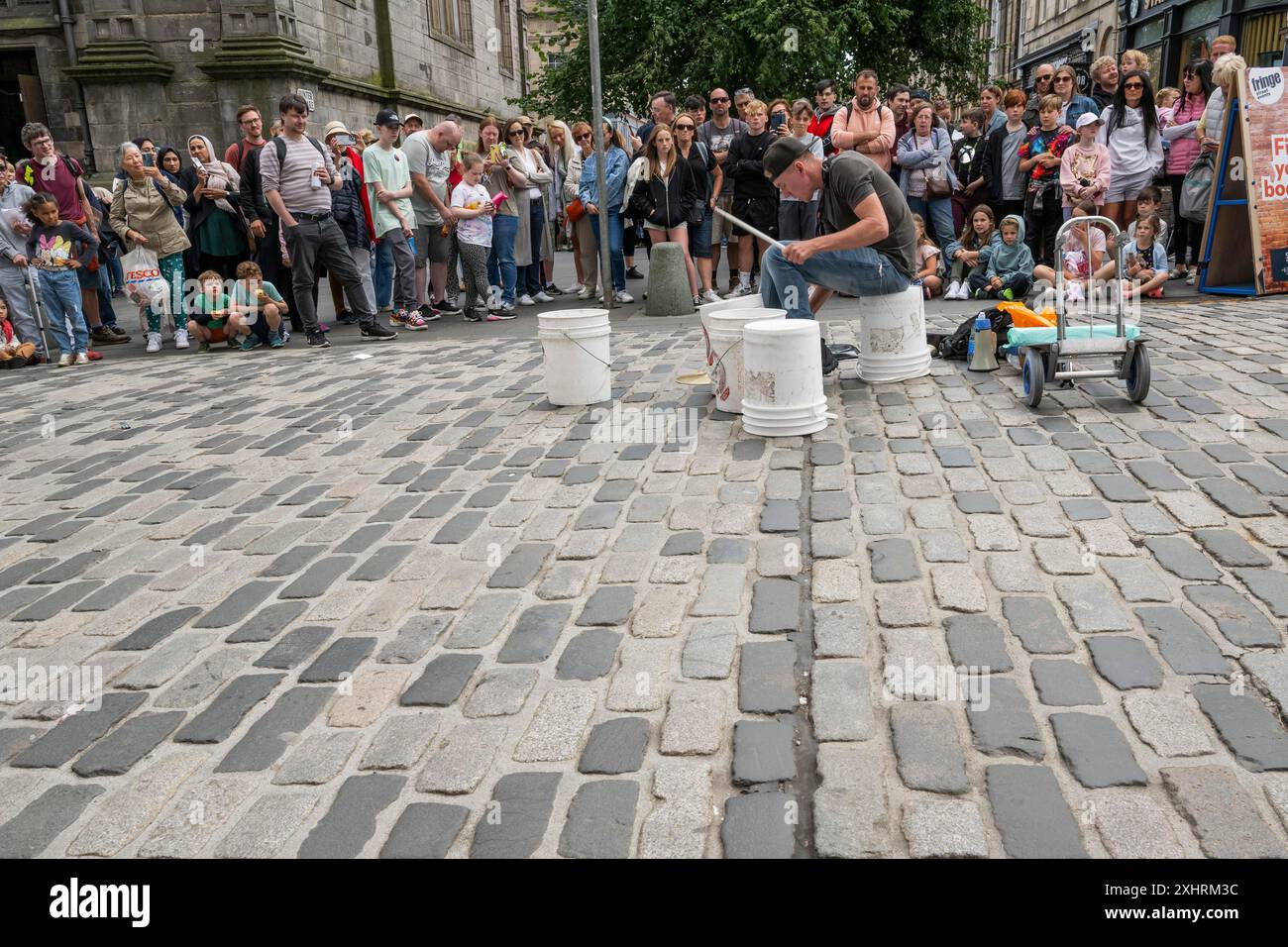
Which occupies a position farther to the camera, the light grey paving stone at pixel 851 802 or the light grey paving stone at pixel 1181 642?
the light grey paving stone at pixel 1181 642

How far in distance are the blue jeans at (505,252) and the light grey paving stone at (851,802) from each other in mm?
9396

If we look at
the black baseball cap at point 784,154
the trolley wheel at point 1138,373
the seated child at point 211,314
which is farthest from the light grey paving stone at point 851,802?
the seated child at point 211,314

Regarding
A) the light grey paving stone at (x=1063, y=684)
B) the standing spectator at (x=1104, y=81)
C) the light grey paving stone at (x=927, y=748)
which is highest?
the standing spectator at (x=1104, y=81)

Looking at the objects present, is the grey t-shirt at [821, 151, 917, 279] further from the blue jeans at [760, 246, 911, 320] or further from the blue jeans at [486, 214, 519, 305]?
the blue jeans at [486, 214, 519, 305]

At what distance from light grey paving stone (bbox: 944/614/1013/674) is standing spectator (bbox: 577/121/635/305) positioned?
8029 mm

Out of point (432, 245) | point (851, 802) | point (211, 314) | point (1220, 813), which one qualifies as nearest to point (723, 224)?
point (432, 245)

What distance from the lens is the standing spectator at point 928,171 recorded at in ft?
36.4

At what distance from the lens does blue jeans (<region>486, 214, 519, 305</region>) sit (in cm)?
1135

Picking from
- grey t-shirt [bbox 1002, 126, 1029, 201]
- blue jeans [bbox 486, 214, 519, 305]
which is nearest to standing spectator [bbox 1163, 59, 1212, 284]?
grey t-shirt [bbox 1002, 126, 1029, 201]

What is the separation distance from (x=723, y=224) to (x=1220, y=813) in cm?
1102

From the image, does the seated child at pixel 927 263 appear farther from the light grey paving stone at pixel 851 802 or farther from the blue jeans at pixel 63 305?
the light grey paving stone at pixel 851 802

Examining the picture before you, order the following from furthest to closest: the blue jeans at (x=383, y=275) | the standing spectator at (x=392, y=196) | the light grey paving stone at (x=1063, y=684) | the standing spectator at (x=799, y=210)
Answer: the blue jeans at (x=383, y=275) < the standing spectator at (x=392, y=196) < the standing spectator at (x=799, y=210) < the light grey paving stone at (x=1063, y=684)

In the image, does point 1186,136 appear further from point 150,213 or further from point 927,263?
point 150,213

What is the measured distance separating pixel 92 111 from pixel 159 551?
17.3 meters
